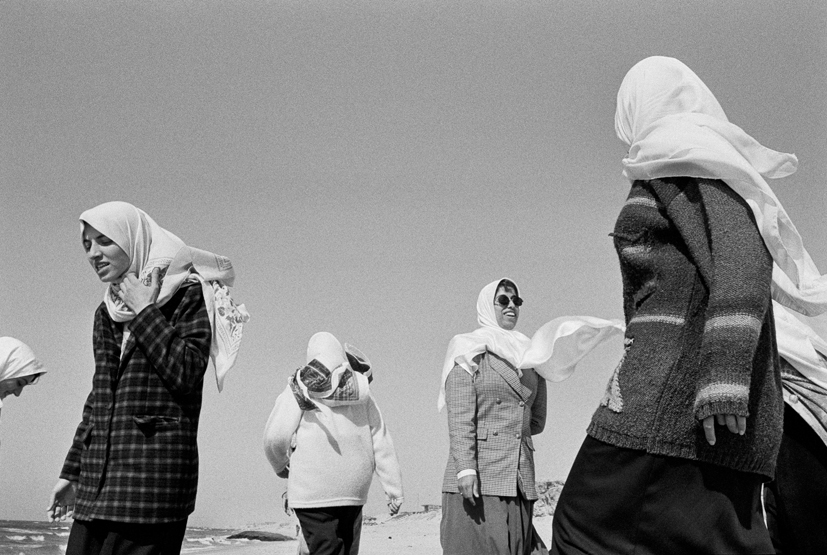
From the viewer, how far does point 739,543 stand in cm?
245

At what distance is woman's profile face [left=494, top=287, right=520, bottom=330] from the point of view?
6.52m

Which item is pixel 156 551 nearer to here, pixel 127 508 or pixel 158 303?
pixel 127 508

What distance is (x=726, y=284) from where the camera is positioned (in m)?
2.44

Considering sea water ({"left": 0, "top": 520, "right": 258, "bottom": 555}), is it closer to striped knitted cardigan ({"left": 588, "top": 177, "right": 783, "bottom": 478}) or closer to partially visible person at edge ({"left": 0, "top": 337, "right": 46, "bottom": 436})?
partially visible person at edge ({"left": 0, "top": 337, "right": 46, "bottom": 436})

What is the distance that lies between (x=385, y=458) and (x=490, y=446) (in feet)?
3.11

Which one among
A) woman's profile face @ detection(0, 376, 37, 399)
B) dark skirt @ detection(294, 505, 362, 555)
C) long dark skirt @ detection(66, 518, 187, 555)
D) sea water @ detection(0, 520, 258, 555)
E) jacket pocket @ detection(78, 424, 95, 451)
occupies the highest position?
woman's profile face @ detection(0, 376, 37, 399)

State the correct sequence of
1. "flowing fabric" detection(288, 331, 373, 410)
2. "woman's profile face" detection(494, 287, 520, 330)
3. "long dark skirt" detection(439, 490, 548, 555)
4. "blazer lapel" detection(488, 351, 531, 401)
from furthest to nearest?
"woman's profile face" detection(494, 287, 520, 330)
"flowing fabric" detection(288, 331, 373, 410)
"blazer lapel" detection(488, 351, 531, 401)
"long dark skirt" detection(439, 490, 548, 555)

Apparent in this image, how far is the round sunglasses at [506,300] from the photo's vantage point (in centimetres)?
657

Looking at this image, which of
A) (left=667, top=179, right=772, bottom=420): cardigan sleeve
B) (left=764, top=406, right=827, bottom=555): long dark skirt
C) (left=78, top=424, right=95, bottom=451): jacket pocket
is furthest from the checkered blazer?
(left=667, top=179, right=772, bottom=420): cardigan sleeve

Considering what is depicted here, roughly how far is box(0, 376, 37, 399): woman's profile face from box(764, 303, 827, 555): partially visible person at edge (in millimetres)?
5012

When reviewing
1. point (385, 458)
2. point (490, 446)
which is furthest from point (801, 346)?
point (385, 458)

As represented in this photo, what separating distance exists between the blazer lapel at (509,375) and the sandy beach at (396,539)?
565cm

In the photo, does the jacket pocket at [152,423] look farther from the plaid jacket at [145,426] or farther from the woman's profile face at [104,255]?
the woman's profile face at [104,255]

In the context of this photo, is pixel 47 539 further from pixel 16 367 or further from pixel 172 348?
pixel 172 348
